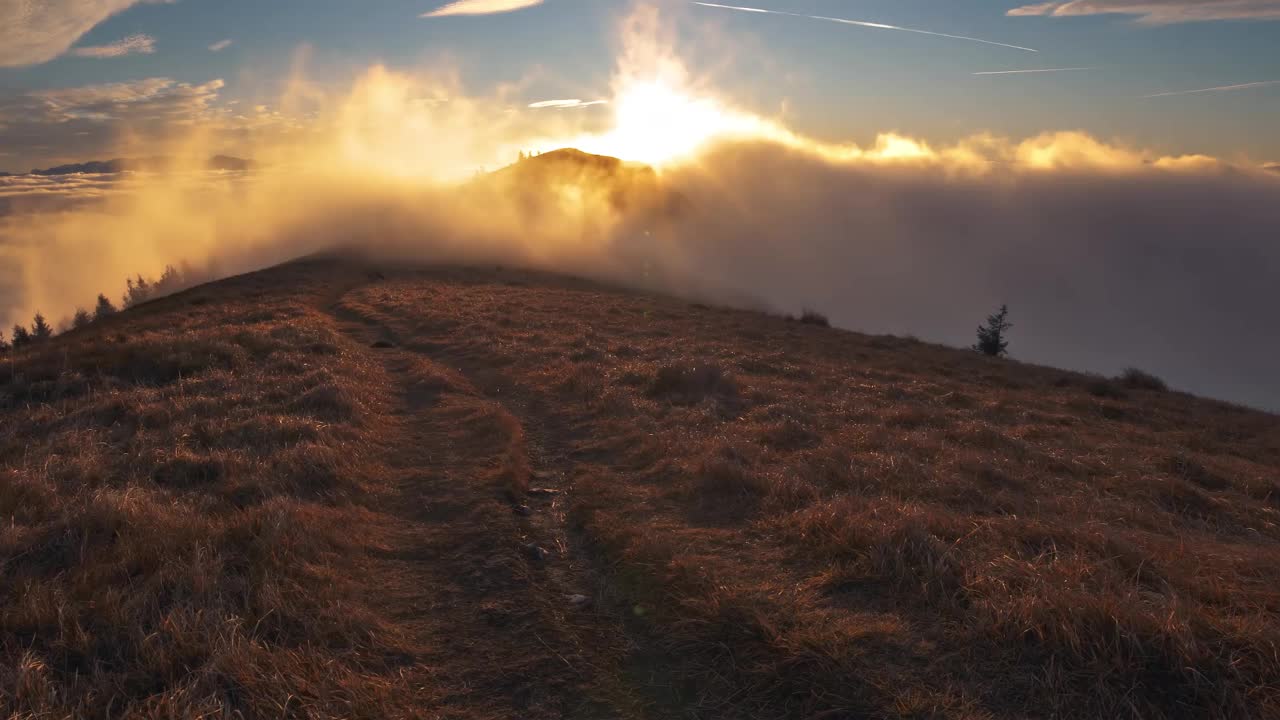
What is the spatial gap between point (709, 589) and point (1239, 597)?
469cm

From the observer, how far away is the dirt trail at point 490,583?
4863 mm

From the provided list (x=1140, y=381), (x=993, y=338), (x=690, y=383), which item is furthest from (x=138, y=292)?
(x=1140, y=381)

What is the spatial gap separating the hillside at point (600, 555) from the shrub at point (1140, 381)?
17143mm

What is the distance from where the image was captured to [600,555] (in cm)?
741

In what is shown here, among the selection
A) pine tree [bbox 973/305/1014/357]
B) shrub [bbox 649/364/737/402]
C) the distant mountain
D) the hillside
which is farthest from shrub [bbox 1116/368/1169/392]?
the distant mountain

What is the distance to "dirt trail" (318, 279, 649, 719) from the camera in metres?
4.86

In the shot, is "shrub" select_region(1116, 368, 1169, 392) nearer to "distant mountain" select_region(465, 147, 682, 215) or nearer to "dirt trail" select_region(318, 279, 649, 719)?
"dirt trail" select_region(318, 279, 649, 719)

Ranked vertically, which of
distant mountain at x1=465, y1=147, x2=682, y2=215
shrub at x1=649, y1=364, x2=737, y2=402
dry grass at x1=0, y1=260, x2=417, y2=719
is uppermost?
distant mountain at x1=465, y1=147, x2=682, y2=215

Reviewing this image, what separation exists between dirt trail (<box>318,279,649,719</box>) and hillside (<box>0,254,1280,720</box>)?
0.04 meters

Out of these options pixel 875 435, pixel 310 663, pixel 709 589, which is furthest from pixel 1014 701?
pixel 875 435

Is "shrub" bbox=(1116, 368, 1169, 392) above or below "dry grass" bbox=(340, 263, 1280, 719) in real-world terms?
above

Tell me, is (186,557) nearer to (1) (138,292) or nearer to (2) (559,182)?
(2) (559,182)

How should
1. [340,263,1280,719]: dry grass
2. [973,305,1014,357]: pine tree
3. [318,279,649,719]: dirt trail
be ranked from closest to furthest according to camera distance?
[340,263,1280,719]: dry grass, [318,279,649,719]: dirt trail, [973,305,1014,357]: pine tree

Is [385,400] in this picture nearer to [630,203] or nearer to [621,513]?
[621,513]
